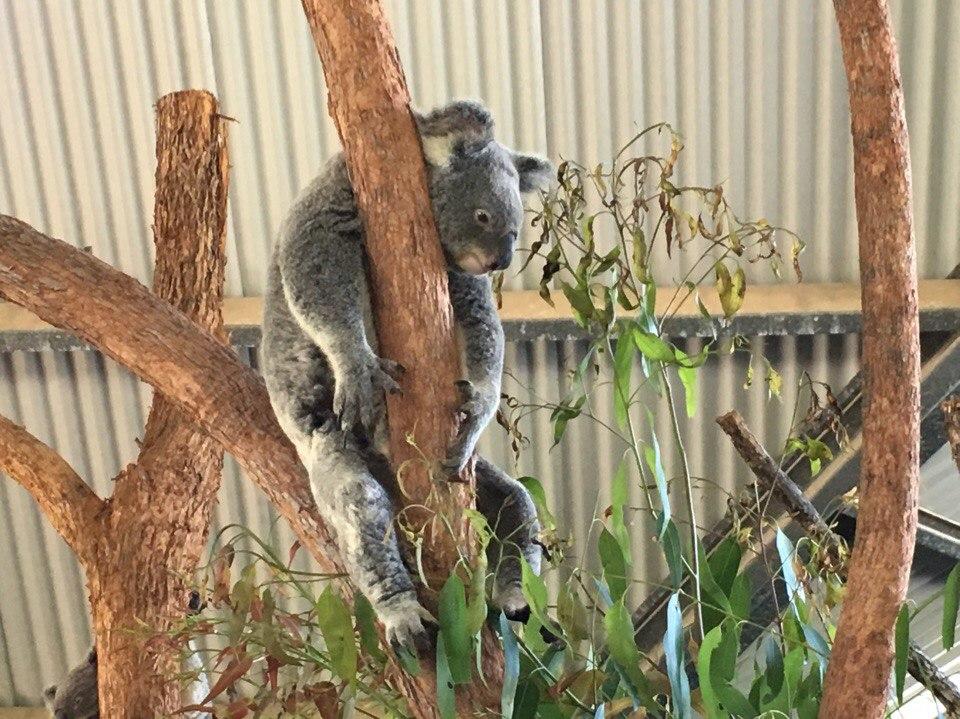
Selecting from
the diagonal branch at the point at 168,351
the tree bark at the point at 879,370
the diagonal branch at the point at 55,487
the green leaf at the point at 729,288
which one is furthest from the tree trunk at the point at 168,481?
the tree bark at the point at 879,370

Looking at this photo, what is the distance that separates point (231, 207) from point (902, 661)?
281 centimetres

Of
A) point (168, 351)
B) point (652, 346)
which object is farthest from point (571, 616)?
point (168, 351)

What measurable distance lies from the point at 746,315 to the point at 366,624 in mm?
2027

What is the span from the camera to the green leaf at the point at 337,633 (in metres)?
1.24

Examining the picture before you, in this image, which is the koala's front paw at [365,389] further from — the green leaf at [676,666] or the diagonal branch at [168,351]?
the green leaf at [676,666]

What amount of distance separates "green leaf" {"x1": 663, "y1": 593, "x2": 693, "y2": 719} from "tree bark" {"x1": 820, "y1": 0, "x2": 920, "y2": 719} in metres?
0.20

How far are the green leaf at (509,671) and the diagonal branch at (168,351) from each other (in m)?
0.40

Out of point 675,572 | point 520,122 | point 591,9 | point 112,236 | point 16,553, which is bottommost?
point 16,553

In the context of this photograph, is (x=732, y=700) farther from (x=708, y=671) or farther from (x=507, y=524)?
(x=507, y=524)

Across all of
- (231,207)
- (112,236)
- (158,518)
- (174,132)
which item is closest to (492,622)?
(158,518)

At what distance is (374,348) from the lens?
1505 millimetres

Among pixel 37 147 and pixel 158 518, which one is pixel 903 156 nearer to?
pixel 158 518

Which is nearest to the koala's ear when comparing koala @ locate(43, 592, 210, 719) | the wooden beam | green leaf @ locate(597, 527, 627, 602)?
green leaf @ locate(597, 527, 627, 602)

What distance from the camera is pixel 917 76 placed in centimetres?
293
